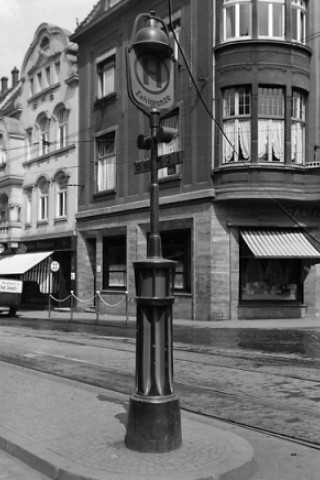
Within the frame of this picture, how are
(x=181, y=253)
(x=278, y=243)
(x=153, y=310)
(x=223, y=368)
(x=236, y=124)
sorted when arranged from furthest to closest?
(x=181, y=253), (x=278, y=243), (x=236, y=124), (x=223, y=368), (x=153, y=310)

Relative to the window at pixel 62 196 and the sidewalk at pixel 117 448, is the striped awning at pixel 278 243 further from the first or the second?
the sidewalk at pixel 117 448

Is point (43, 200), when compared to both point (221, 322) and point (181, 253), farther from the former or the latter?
point (221, 322)

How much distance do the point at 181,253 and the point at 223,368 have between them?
469 inches

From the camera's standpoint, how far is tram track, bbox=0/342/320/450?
20.8 ft

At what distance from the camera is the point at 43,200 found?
3150 cm

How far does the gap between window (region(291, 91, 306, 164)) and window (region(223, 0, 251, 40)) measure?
113 inches

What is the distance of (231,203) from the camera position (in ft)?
67.2

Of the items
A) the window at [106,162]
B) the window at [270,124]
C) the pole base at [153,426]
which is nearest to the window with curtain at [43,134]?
the window at [106,162]

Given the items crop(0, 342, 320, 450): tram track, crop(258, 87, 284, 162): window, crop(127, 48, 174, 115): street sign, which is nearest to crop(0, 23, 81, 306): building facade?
crop(258, 87, 284, 162): window

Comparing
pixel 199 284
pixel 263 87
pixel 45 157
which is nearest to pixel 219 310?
pixel 199 284

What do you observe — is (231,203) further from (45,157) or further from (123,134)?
(45,157)

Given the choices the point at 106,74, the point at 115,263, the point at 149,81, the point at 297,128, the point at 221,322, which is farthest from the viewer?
the point at 106,74

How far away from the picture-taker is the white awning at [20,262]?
95.6 ft

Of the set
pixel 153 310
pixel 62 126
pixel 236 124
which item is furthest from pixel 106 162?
pixel 153 310
